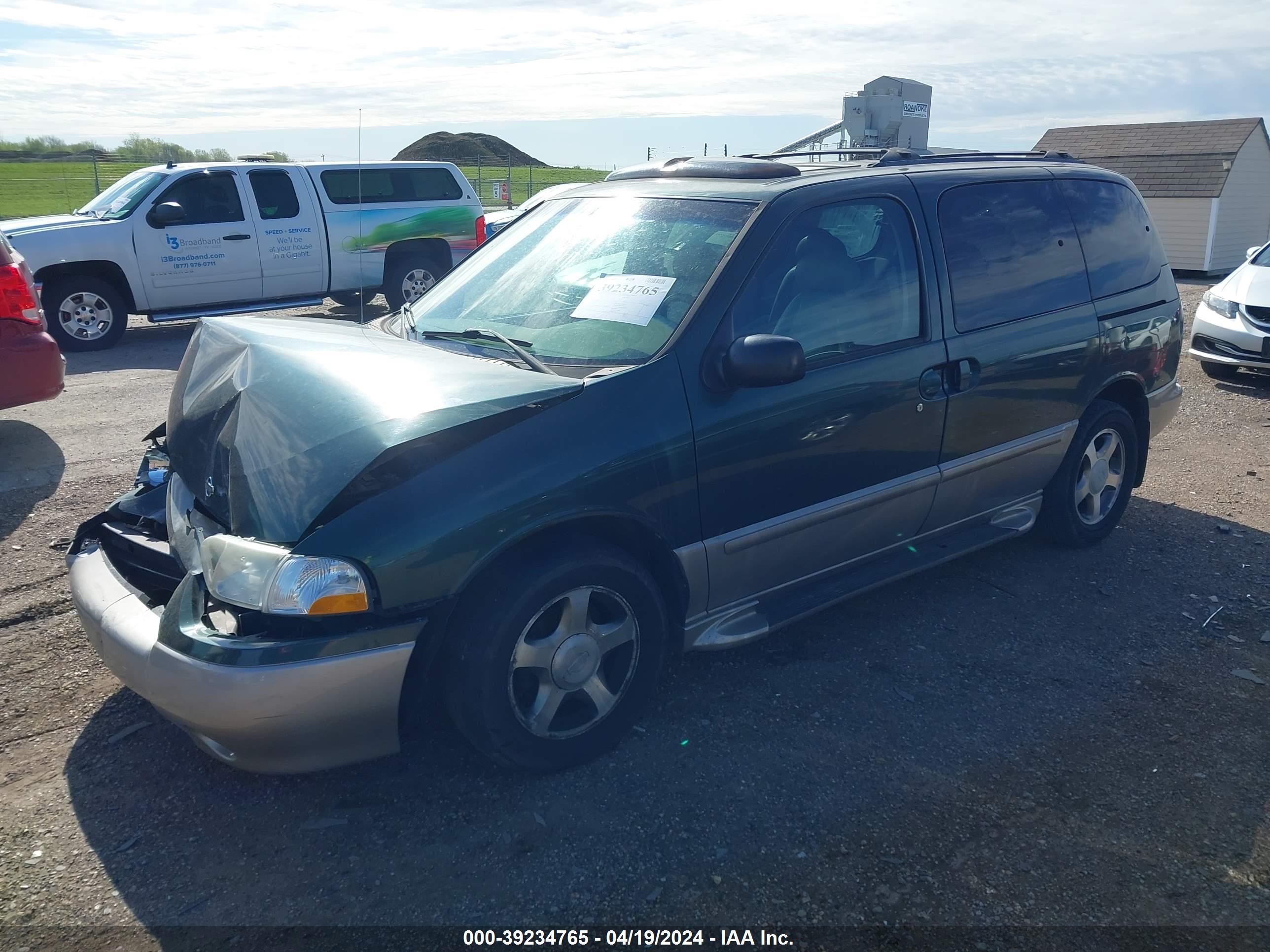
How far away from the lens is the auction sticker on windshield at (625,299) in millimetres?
3480

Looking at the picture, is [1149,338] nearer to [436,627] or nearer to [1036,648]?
[1036,648]

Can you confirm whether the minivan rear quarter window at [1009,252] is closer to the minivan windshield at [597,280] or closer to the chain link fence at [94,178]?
the minivan windshield at [597,280]

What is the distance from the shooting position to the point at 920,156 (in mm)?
4539

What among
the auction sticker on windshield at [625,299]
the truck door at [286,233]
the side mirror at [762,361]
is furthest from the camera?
the truck door at [286,233]

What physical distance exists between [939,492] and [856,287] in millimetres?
953

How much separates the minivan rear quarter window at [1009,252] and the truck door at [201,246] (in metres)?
9.32

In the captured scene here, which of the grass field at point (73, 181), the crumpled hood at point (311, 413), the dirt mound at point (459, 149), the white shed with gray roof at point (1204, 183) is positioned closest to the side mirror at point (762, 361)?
the crumpled hood at point (311, 413)

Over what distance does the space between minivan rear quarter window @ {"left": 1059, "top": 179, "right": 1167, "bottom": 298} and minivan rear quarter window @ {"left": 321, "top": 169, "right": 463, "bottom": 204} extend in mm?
9466

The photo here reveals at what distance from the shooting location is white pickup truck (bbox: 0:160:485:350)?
10562mm

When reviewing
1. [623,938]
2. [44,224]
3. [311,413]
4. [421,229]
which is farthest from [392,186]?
[623,938]

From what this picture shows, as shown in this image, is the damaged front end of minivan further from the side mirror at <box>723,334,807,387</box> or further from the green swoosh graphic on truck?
the green swoosh graphic on truck

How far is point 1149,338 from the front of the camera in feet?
16.8

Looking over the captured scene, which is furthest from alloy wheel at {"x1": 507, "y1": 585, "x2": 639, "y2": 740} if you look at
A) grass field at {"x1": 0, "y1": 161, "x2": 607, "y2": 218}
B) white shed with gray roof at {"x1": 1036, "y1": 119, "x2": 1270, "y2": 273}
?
white shed with gray roof at {"x1": 1036, "y1": 119, "x2": 1270, "y2": 273}

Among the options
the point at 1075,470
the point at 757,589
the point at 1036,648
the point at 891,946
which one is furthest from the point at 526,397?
the point at 1075,470
